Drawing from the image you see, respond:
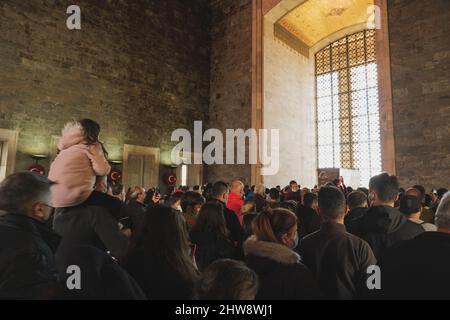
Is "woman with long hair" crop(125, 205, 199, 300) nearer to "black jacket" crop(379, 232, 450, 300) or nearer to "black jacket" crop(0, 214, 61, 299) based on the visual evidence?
"black jacket" crop(0, 214, 61, 299)

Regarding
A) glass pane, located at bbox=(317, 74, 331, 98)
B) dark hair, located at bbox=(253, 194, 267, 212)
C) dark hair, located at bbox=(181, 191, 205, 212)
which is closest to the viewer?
dark hair, located at bbox=(181, 191, 205, 212)

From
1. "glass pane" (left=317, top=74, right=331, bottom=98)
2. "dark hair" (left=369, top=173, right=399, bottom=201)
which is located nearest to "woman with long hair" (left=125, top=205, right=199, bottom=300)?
"dark hair" (left=369, top=173, right=399, bottom=201)

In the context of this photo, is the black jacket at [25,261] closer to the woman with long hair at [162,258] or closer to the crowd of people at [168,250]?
the crowd of people at [168,250]

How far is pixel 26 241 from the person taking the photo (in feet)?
4.24

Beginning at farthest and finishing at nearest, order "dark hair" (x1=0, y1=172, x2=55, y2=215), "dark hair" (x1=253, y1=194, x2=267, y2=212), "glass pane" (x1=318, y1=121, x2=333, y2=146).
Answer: "glass pane" (x1=318, y1=121, x2=333, y2=146) < "dark hair" (x1=253, y1=194, x2=267, y2=212) < "dark hair" (x1=0, y1=172, x2=55, y2=215)

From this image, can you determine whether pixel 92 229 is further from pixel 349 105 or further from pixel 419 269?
pixel 349 105

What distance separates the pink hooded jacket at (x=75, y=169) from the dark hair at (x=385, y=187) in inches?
81.6

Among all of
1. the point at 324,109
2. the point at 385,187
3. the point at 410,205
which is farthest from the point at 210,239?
the point at 324,109

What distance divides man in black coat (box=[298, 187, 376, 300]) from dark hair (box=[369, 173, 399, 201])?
0.78m

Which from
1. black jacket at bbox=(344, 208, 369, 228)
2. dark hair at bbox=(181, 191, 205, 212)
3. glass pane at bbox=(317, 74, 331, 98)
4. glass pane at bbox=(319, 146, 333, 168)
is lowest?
black jacket at bbox=(344, 208, 369, 228)

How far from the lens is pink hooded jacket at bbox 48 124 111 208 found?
1.97 m

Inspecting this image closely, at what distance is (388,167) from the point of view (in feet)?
30.8

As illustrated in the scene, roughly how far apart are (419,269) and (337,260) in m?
0.49

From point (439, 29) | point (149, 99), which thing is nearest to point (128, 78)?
point (149, 99)
